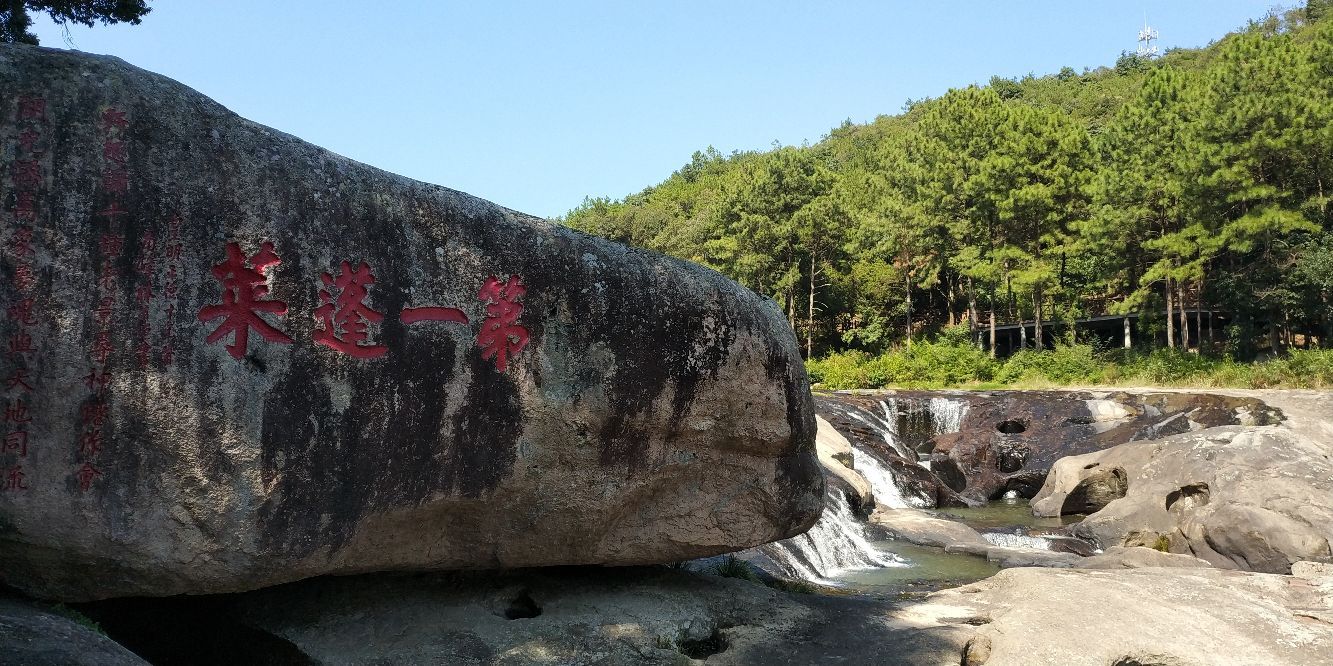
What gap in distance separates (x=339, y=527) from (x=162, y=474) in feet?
3.32

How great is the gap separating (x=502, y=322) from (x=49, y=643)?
2.89 metres

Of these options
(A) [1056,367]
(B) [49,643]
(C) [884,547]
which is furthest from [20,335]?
(A) [1056,367]

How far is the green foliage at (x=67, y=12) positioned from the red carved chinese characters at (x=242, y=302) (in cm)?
637

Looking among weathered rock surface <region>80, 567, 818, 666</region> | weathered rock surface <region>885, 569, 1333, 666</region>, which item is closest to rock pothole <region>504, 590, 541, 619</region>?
weathered rock surface <region>80, 567, 818, 666</region>

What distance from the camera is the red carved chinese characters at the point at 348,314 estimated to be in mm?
5105

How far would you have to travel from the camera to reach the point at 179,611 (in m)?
6.02

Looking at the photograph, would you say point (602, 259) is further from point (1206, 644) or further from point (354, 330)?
point (1206, 644)

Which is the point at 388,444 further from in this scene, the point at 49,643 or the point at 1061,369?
the point at 1061,369

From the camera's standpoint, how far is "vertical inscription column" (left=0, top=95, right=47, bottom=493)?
4.28 m

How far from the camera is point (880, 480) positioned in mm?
18219

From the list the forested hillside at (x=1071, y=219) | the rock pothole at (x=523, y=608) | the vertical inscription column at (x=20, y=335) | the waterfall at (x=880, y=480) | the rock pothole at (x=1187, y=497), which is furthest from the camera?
the forested hillside at (x=1071, y=219)

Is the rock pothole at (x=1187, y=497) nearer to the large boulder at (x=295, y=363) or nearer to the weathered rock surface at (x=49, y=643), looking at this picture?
the large boulder at (x=295, y=363)

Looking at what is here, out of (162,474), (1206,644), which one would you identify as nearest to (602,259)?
(162,474)

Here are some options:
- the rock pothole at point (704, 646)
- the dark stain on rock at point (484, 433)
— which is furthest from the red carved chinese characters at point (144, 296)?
the rock pothole at point (704, 646)
